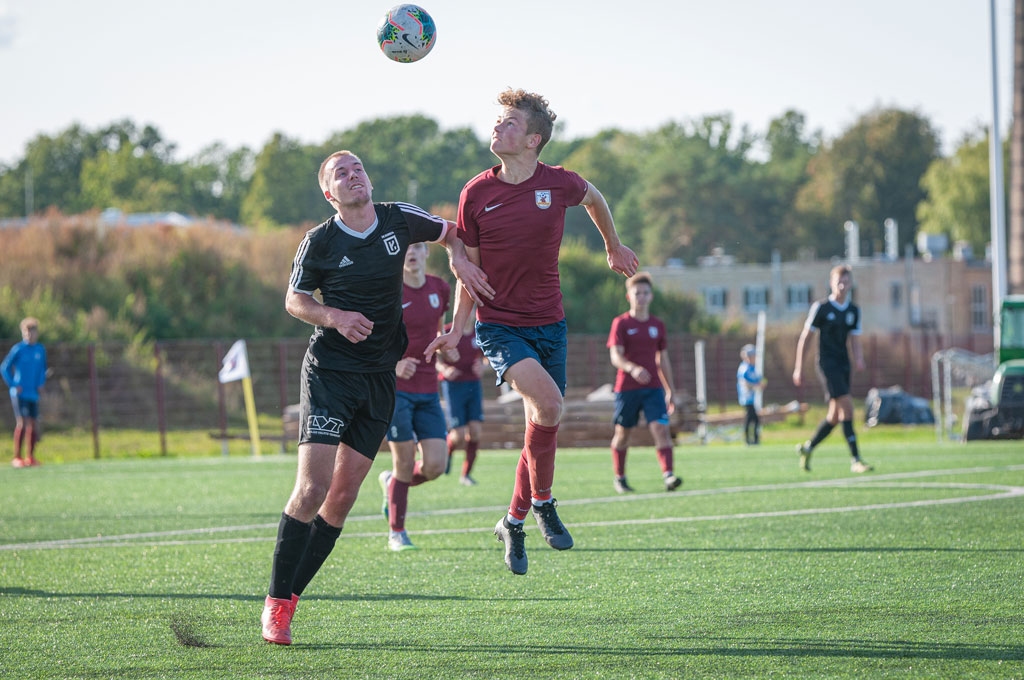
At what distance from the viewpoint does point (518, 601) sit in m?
6.44

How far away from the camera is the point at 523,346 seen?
6.77 m

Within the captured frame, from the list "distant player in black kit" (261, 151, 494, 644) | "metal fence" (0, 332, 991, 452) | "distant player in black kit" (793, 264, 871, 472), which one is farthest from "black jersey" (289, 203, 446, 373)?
"metal fence" (0, 332, 991, 452)

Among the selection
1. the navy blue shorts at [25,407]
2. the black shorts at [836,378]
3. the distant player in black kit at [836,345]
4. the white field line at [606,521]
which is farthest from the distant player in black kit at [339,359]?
the navy blue shorts at [25,407]

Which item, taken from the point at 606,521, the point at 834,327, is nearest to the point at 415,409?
the point at 606,521

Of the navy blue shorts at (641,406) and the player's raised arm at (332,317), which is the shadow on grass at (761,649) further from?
the navy blue shorts at (641,406)

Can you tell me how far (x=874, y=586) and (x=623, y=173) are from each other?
101465mm

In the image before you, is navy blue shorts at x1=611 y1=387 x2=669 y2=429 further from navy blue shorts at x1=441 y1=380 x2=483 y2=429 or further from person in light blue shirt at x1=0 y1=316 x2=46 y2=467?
person in light blue shirt at x1=0 y1=316 x2=46 y2=467

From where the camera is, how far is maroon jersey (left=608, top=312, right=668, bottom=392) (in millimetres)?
12719

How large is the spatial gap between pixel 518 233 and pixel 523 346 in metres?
0.62

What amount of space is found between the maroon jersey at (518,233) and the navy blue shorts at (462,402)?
722cm

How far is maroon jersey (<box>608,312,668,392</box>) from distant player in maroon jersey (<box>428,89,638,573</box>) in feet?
19.2

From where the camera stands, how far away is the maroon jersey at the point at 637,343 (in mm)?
12719

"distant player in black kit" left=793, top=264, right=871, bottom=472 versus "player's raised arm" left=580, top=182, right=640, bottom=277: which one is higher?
"player's raised arm" left=580, top=182, right=640, bottom=277

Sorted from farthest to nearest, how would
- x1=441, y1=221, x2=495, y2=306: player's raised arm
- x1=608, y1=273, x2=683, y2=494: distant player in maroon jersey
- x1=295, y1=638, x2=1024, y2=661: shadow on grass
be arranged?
x1=608, y1=273, x2=683, y2=494: distant player in maroon jersey < x1=441, y1=221, x2=495, y2=306: player's raised arm < x1=295, y1=638, x2=1024, y2=661: shadow on grass
